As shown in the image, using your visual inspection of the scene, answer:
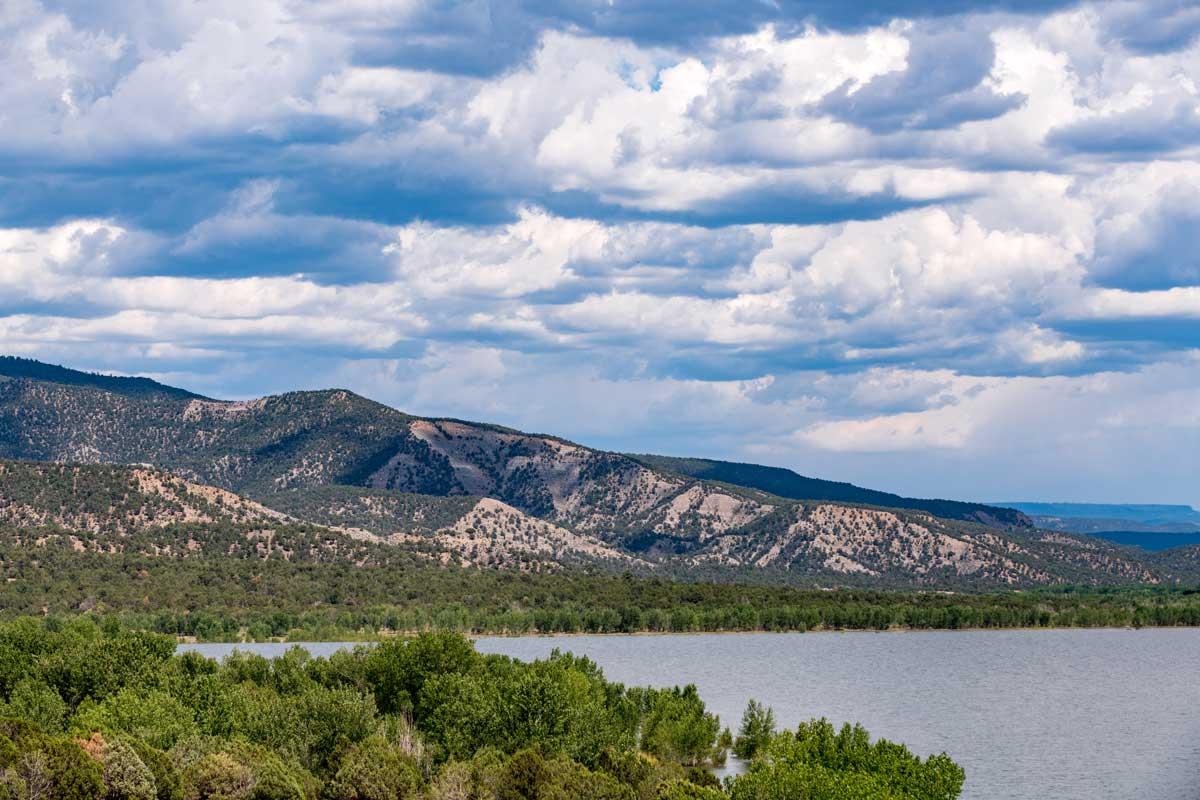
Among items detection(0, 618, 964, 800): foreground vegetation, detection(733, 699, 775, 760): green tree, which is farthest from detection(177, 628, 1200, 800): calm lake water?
detection(0, 618, 964, 800): foreground vegetation

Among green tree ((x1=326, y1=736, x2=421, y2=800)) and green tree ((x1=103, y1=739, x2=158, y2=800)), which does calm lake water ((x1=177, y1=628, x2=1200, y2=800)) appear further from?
green tree ((x1=103, y1=739, x2=158, y2=800))

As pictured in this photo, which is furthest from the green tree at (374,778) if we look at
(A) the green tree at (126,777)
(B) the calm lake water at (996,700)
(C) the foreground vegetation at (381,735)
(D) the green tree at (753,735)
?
(B) the calm lake water at (996,700)

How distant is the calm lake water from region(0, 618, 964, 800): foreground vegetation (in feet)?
41.8

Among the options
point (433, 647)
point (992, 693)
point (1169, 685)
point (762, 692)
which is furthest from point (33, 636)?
point (1169, 685)

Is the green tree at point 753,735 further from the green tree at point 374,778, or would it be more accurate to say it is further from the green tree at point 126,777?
the green tree at point 126,777

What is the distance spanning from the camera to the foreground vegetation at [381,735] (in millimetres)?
69625

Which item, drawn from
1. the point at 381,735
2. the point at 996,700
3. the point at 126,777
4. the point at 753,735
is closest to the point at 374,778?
the point at 126,777

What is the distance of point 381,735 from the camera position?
284ft

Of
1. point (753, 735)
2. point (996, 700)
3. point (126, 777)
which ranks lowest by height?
point (996, 700)

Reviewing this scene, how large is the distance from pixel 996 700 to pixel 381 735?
7513cm

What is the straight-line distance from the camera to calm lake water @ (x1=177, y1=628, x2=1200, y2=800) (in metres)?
99.6

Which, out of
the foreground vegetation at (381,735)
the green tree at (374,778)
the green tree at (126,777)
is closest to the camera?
the green tree at (126,777)

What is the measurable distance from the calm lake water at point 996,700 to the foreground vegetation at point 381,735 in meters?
12.7

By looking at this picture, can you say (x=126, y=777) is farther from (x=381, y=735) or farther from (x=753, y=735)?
(x=753, y=735)
